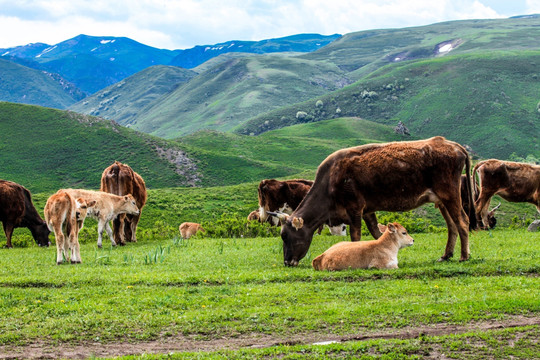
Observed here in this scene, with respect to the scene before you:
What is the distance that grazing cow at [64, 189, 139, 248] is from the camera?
21.0 meters

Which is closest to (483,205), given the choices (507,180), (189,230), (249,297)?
(507,180)

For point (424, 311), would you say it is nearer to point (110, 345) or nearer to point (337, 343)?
point (337, 343)

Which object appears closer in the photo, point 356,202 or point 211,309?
point 211,309

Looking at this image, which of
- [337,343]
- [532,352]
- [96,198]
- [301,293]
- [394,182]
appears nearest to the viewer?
[532,352]

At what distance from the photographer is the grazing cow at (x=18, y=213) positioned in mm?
26250

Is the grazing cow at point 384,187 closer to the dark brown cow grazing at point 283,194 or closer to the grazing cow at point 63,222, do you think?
the grazing cow at point 63,222

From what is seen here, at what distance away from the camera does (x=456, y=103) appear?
128 metres

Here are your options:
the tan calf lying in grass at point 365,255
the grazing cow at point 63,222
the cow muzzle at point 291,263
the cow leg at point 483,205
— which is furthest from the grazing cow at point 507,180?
the grazing cow at point 63,222

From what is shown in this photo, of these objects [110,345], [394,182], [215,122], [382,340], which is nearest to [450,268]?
[394,182]

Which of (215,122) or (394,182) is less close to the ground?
(215,122)

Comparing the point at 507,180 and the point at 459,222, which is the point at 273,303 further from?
the point at 507,180

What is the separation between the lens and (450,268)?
13.1 metres

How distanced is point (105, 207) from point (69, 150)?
59407 millimetres

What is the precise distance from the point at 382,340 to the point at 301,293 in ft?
11.0
